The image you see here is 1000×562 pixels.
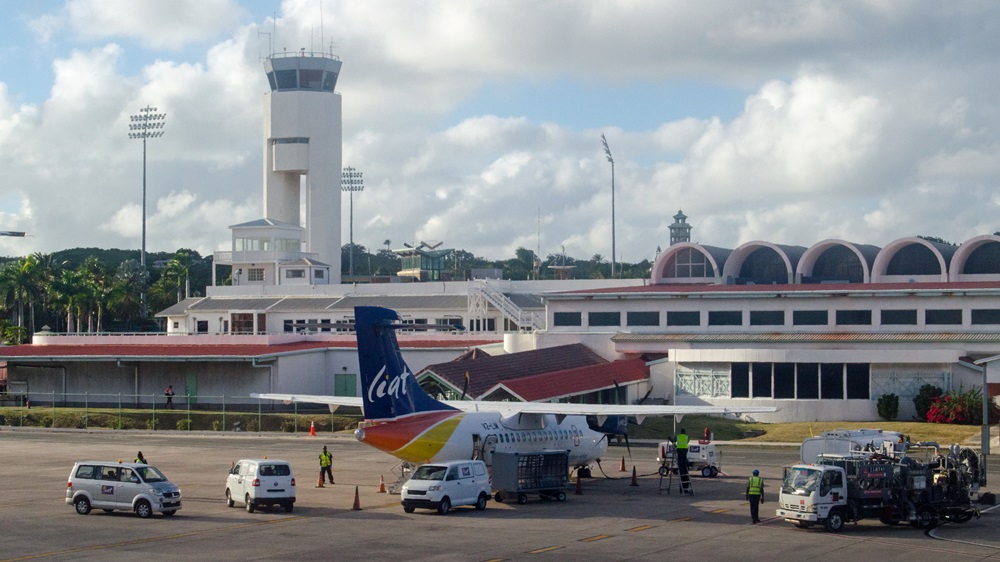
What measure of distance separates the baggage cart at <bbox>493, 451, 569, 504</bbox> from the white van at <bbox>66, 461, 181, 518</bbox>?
10.9m

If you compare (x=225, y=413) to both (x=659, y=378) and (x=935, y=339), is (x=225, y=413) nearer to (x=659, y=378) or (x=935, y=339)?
(x=659, y=378)

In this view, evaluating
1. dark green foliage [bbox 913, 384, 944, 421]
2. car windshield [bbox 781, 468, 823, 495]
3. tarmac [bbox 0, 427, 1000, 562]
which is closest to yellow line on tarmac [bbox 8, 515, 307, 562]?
tarmac [bbox 0, 427, 1000, 562]

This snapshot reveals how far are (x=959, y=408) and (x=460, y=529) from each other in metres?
39.8

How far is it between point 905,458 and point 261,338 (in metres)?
54.5

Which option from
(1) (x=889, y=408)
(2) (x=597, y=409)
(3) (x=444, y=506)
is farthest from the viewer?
(1) (x=889, y=408)

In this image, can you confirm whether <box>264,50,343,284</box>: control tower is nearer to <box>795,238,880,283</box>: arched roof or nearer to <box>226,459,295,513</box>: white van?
<box>795,238,880,283</box>: arched roof

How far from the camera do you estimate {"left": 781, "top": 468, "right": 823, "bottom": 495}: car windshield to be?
33250 millimetres

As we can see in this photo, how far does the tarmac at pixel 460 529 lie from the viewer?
29453mm

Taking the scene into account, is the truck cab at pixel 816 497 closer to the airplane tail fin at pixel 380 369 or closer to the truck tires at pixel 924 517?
the truck tires at pixel 924 517

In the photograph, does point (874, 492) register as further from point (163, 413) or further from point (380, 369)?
point (163, 413)

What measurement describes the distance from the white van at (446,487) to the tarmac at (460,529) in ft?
1.57

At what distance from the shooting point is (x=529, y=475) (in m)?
40.1

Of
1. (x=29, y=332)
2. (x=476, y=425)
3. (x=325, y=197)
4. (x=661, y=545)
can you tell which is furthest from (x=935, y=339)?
(x=29, y=332)

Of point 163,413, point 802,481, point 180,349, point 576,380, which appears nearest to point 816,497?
point 802,481
